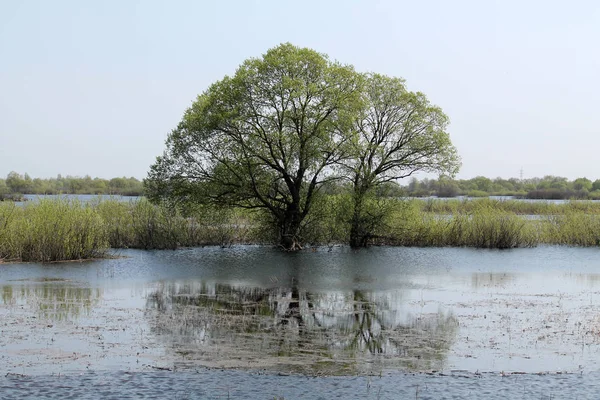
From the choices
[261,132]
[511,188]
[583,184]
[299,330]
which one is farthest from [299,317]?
[511,188]

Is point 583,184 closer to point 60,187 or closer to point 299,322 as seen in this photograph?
point 60,187

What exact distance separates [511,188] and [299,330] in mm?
98833

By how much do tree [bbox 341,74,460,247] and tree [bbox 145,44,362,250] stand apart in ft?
7.35

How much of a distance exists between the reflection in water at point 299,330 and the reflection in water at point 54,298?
183 cm

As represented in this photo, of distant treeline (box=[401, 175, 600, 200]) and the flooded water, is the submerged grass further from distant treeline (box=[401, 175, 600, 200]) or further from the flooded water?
distant treeline (box=[401, 175, 600, 200])

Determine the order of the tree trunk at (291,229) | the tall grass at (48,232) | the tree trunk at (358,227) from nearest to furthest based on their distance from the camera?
the tall grass at (48,232), the tree trunk at (291,229), the tree trunk at (358,227)

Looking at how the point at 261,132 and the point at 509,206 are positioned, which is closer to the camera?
the point at 261,132

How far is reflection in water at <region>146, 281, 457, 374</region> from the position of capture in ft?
40.4

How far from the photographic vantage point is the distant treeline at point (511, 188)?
302 ft

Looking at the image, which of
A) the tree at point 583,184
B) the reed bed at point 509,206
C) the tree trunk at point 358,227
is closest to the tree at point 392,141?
the tree trunk at point 358,227

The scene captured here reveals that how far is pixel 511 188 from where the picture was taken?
352 ft

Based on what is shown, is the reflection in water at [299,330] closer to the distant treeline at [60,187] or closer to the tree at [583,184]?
the distant treeline at [60,187]

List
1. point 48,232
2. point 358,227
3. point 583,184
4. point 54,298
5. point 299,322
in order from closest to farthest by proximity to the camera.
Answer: point 299,322, point 54,298, point 48,232, point 358,227, point 583,184

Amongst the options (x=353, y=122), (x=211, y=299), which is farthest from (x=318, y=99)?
(x=211, y=299)
